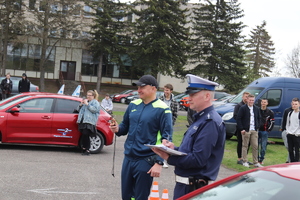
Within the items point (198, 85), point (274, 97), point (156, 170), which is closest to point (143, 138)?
point (156, 170)

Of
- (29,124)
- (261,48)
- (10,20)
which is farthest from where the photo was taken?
(261,48)

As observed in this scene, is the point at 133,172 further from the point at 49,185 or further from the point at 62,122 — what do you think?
the point at 62,122

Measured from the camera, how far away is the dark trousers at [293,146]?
10570 mm

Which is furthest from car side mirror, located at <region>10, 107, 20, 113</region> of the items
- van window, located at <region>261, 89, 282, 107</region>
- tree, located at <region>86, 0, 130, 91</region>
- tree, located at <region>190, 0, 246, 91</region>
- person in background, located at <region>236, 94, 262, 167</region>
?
tree, located at <region>190, 0, 246, 91</region>

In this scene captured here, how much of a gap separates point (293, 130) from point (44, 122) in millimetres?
6535

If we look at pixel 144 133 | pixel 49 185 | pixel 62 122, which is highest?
pixel 144 133

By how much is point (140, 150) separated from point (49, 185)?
3381 millimetres

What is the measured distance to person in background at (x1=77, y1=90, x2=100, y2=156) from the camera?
36.0 feet

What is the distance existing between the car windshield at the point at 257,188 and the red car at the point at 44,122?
843 cm

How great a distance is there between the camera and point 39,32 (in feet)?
135

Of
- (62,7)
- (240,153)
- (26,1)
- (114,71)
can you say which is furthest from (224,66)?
(240,153)

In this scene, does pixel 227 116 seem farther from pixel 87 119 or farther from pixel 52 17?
pixel 52 17

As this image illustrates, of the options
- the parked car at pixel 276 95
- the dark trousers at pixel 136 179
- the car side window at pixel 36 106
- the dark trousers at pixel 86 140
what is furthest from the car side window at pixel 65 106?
the dark trousers at pixel 136 179

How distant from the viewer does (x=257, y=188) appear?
9.61 ft
